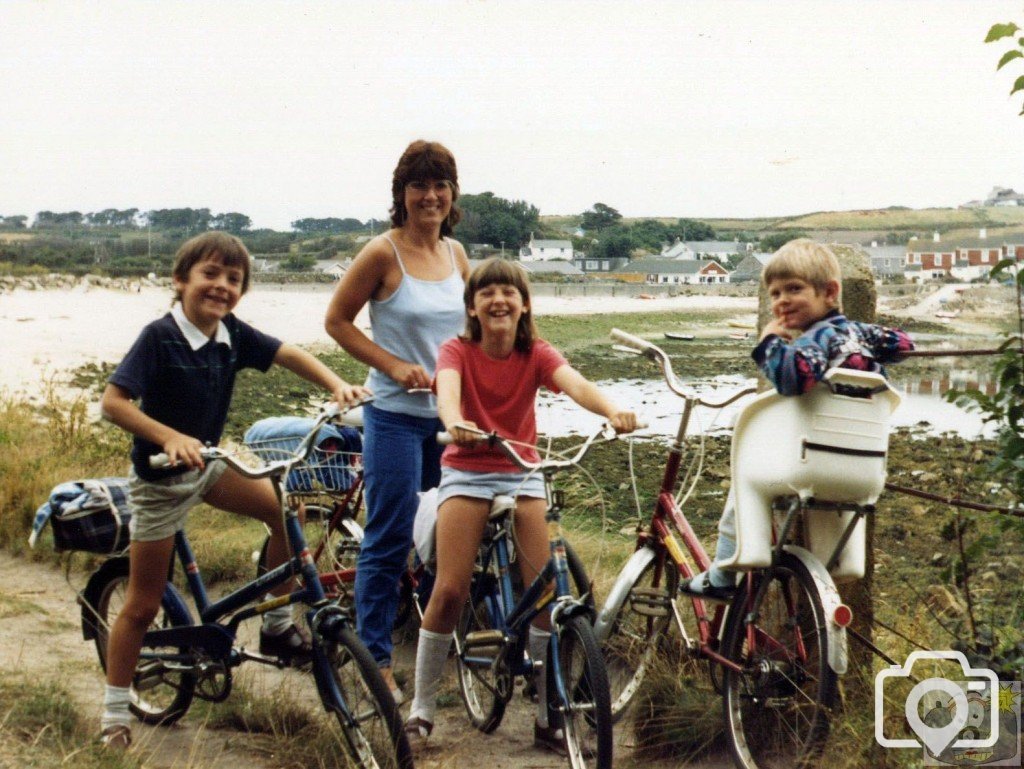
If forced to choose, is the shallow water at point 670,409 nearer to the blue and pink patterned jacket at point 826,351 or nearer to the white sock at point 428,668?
the white sock at point 428,668

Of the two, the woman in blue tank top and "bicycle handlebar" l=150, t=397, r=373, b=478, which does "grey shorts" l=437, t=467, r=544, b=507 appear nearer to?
"bicycle handlebar" l=150, t=397, r=373, b=478

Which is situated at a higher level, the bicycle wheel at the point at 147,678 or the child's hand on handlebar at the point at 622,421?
the child's hand on handlebar at the point at 622,421

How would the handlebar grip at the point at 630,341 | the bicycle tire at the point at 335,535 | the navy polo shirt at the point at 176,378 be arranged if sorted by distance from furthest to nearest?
the bicycle tire at the point at 335,535 < the handlebar grip at the point at 630,341 < the navy polo shirt at the point at 176,378

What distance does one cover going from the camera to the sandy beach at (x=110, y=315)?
73.9 ft

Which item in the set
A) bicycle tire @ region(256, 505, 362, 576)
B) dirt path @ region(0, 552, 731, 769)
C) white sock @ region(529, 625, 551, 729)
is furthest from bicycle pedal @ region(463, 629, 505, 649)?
bicycle tire @ region(256, 505, 362, 576)

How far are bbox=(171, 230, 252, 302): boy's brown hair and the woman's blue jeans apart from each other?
2.51 feet

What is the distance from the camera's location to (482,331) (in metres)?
4.10

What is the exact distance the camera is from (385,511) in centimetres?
455

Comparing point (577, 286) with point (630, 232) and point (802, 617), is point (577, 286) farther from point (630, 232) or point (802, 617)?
point (802, 617)

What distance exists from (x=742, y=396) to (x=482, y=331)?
36.1 inches

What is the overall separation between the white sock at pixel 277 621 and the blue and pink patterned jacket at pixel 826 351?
1.91m

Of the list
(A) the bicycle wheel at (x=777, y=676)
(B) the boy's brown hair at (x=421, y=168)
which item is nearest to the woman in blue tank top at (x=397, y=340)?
(B) the boy's brown hair at (x=421, y=168)

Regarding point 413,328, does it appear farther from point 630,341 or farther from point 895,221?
point 895,221

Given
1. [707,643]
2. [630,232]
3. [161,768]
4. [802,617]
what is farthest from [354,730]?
[630,232]
